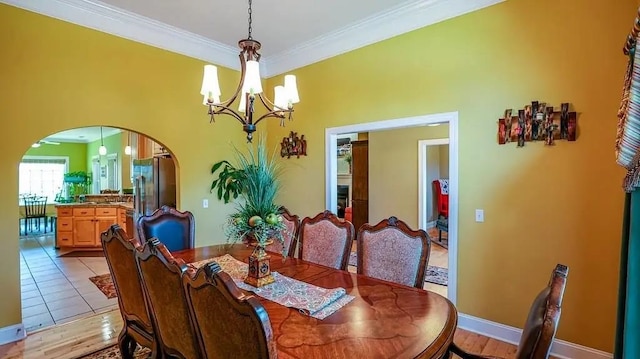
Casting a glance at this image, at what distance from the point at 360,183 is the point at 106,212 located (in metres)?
5.17

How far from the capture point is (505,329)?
2734 mm

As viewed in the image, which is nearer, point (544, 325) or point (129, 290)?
point (544, 325)

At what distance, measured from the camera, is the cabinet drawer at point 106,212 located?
6.22 meters

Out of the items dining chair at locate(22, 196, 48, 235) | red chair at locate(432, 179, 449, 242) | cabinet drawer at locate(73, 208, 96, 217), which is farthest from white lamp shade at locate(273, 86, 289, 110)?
dining chair at locate(22, 196, 48, 235)

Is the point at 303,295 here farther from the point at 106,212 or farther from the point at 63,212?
the point at 63,212

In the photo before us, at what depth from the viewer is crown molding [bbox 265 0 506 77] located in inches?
118

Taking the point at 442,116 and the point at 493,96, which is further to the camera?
the point at 442,116

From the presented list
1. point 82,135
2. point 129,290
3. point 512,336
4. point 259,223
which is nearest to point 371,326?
point 259,223

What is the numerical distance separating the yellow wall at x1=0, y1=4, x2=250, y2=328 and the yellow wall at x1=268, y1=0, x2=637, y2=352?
245 centimetres

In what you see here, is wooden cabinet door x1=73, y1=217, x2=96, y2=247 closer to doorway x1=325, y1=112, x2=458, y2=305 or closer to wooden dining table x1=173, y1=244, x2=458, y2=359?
doorway x1=325, y1=112, x2=458, y2=305

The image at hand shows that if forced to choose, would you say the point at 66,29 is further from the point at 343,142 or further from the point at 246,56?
the point at 343,142

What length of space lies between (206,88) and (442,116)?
2158 mm

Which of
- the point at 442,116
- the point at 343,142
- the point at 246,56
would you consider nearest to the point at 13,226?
the point at 246,56

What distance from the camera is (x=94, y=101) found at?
3.26 metres
